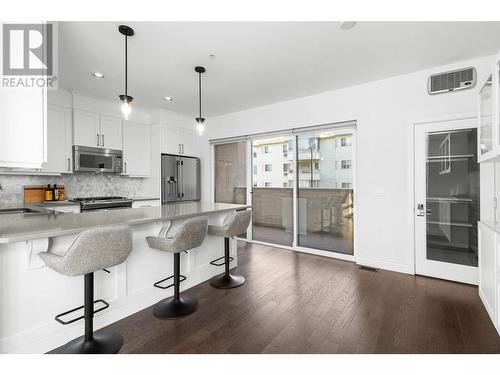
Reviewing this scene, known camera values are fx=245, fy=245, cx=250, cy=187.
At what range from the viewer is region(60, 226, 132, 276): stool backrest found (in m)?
1.53

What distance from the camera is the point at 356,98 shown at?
12.0 ft

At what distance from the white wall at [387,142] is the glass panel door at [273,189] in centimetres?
101

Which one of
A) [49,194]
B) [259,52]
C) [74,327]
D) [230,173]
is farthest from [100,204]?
[259,52]

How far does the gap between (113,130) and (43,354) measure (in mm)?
3595

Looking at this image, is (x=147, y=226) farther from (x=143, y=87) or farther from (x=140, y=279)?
(x=143, y=87)

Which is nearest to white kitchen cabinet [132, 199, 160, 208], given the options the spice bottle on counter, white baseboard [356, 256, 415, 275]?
the spice bottle on counter

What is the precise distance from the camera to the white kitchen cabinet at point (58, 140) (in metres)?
3.65

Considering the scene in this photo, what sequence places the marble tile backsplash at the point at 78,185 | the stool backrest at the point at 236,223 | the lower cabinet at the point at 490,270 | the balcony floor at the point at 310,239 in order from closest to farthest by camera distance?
1. the lower cabinet at the point at 490,270
2. the stool backrest at the point at 236,223
3. the marble tile backsplash at the point at 78,185
4. the balcony floor at the point at 310,239

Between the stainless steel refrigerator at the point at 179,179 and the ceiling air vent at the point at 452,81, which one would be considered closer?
the ceiling air vent at the point at 452,81

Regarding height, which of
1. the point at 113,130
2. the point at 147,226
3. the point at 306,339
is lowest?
the point at 306,339

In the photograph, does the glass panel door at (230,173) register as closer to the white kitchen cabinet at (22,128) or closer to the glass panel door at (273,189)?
the glass panel door at (273,189)

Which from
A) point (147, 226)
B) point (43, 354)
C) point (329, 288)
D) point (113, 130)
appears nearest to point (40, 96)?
point (147, 226)

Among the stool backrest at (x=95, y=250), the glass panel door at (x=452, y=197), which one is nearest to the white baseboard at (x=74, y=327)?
the stool backrest at (x=95, y=250)

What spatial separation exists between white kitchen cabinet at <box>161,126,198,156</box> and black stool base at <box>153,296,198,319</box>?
3167 mm
